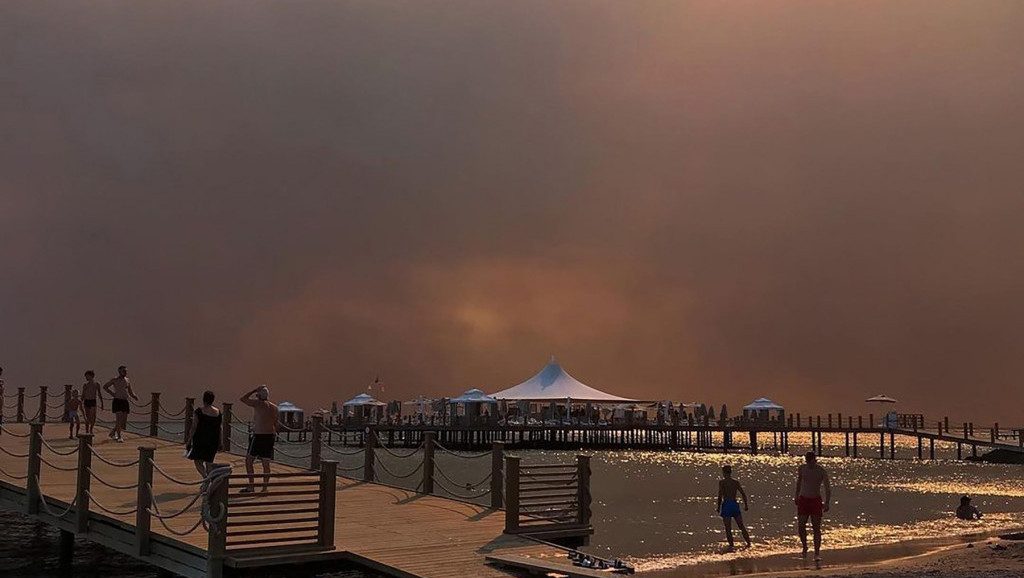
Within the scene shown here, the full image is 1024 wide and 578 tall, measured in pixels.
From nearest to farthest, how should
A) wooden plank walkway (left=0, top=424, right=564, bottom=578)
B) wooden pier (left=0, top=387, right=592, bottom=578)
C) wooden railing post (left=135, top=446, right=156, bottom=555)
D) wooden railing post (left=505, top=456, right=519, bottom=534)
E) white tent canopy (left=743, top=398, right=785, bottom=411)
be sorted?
1. wooden pier (left=0, top=387, right=592, bottom=578)
2. wooden plank walkway (left=0, top=424, right=564, bottom=578)
3. wooden railing post (left=135, top=446, right=156, bottom=555)
4. wooden railing post (left=505, top=456, right=519, bottom=534)
5. white tent canopy (left=743, top=398, right=785, bottom=411)

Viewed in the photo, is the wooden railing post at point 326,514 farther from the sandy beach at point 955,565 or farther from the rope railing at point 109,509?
the sandy beach at point 955,565

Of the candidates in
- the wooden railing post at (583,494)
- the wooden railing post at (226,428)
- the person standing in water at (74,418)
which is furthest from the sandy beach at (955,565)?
the person standing in water at (74,418)

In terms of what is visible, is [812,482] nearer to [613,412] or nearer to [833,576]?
[833,576]

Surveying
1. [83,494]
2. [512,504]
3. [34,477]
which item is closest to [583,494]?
[512,504]

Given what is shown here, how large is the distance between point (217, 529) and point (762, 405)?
72.8 m

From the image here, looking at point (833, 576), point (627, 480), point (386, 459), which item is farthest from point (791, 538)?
point (386, 459)

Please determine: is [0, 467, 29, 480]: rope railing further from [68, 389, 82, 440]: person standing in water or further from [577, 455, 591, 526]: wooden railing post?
[577, 455, 591, 526]: wooden railing post

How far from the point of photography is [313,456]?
20.4 meters

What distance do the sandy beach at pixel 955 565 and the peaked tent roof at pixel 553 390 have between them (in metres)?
43.6

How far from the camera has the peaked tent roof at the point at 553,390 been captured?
211 ft

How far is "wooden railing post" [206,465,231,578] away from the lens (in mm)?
10734

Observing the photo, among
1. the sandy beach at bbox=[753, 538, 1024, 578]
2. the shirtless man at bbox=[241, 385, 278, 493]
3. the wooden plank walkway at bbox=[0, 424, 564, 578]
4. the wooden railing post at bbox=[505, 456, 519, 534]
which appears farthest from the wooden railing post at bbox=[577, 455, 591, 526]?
the shirtless man at bbox=[241, 385, 278, 493]

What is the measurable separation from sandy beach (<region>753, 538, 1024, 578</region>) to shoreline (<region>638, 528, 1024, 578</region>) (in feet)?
0.06

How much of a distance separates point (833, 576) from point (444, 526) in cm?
582
